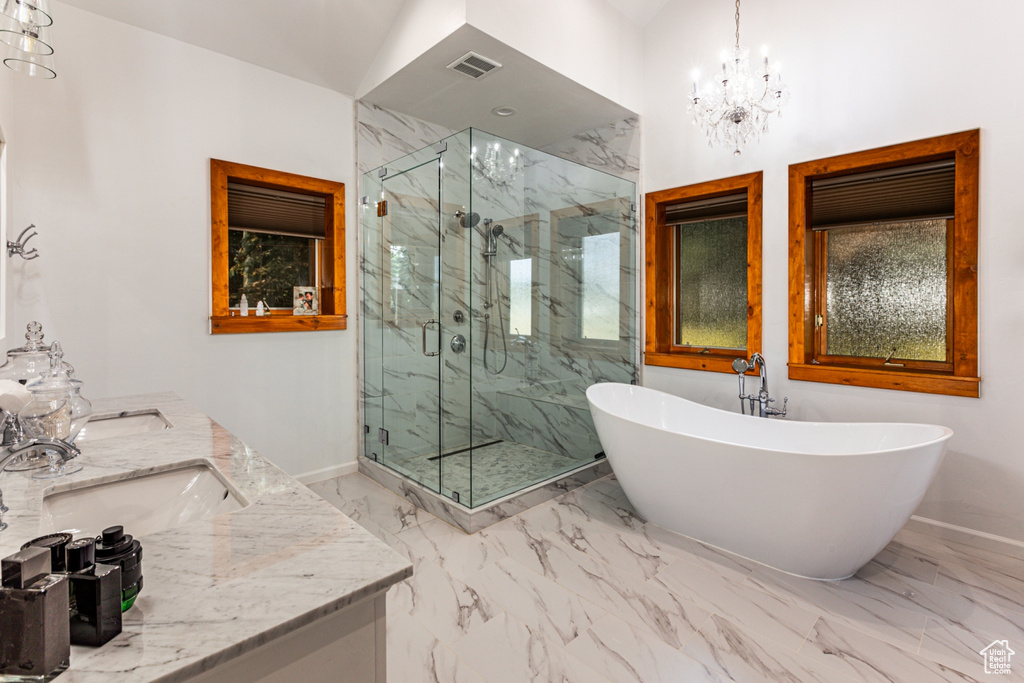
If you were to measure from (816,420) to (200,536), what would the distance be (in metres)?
3.23

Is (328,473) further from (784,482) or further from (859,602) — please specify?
(859,602)

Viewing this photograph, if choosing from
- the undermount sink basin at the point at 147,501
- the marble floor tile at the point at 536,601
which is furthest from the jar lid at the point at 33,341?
the marble floor tile at the point at 536,601

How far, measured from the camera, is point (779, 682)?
5.55 feet

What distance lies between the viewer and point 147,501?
1.37 m

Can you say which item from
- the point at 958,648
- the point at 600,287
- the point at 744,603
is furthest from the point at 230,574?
the point at 600,287

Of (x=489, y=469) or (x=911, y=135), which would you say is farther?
(x=489, y=469)

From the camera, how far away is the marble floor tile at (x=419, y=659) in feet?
5.69

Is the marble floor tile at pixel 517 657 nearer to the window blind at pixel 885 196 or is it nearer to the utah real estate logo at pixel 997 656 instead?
the utah real estate logo at pixel 997 656

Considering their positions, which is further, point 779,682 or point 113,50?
point 113,50

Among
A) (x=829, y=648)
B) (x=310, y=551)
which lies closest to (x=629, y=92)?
(x=829, y=648)

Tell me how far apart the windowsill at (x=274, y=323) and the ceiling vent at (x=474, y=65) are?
1.80m

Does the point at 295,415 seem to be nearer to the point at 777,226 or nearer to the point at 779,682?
the point at 779,682

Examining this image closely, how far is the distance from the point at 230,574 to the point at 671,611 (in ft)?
5.93

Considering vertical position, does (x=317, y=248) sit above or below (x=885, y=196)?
below
